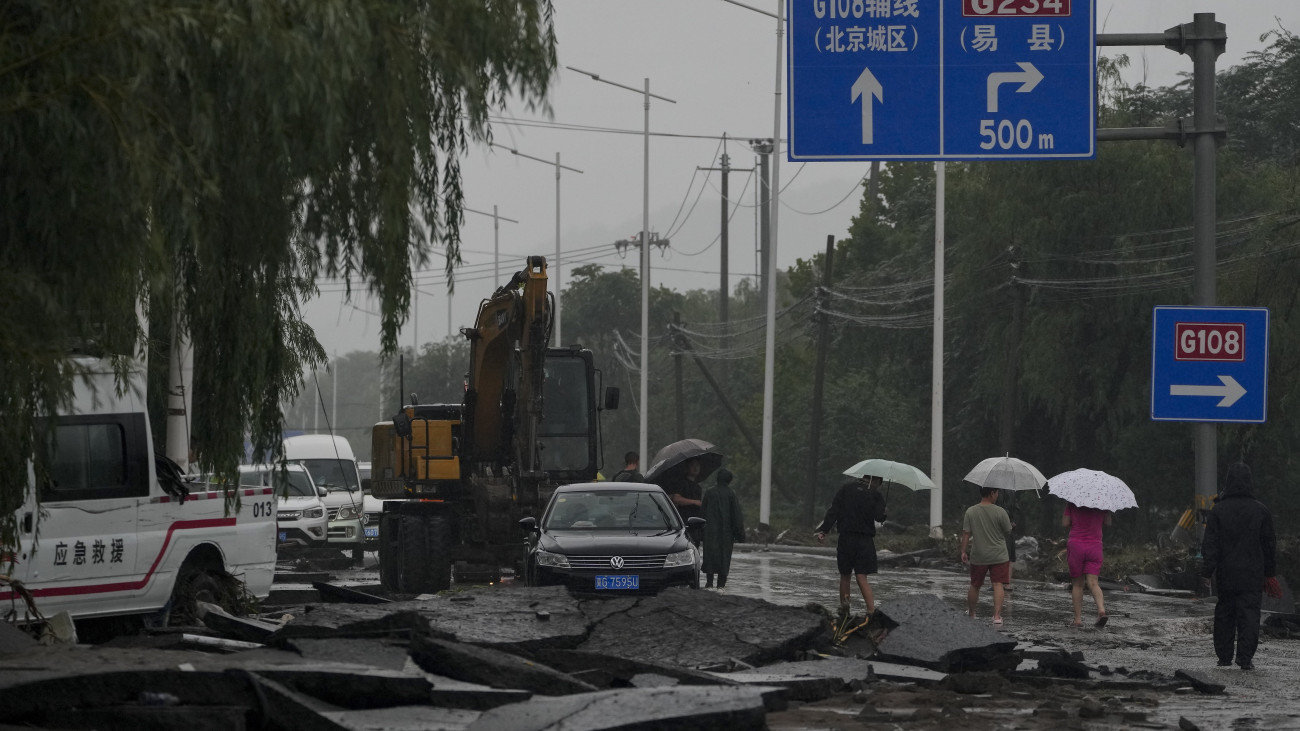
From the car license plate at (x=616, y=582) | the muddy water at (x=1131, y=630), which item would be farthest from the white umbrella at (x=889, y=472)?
the car license plate at (x=616, y=582)

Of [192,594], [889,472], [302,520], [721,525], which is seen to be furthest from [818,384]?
[192,594]

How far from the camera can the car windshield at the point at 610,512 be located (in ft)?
58.1

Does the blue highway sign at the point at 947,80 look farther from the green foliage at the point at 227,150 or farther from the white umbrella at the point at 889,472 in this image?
the green foliage at the point at 227,150

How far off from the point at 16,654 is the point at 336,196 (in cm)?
356

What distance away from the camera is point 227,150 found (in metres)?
7.96

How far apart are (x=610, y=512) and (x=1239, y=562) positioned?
6599mm

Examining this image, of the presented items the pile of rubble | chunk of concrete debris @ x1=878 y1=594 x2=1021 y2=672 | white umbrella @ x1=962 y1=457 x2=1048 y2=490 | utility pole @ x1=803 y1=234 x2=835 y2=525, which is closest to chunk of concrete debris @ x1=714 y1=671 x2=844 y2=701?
the pile of rubble

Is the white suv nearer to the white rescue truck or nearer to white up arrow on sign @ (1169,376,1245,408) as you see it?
the white rescue truck

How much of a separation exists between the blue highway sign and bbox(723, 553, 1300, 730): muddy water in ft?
14.9

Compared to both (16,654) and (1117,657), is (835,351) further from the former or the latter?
(16,654)

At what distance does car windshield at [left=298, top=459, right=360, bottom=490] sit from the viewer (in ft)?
104

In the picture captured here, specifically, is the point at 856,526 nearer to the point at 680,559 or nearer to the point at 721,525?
the point at 680,559

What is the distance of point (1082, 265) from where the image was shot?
40156mm

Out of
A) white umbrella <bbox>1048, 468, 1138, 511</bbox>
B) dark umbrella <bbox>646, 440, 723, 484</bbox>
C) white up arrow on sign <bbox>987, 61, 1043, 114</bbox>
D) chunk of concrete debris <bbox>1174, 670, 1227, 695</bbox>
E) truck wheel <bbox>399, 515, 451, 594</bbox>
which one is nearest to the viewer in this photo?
chunk of concrete debris <bbox>1174, 670, 1227, 695</bbox>
